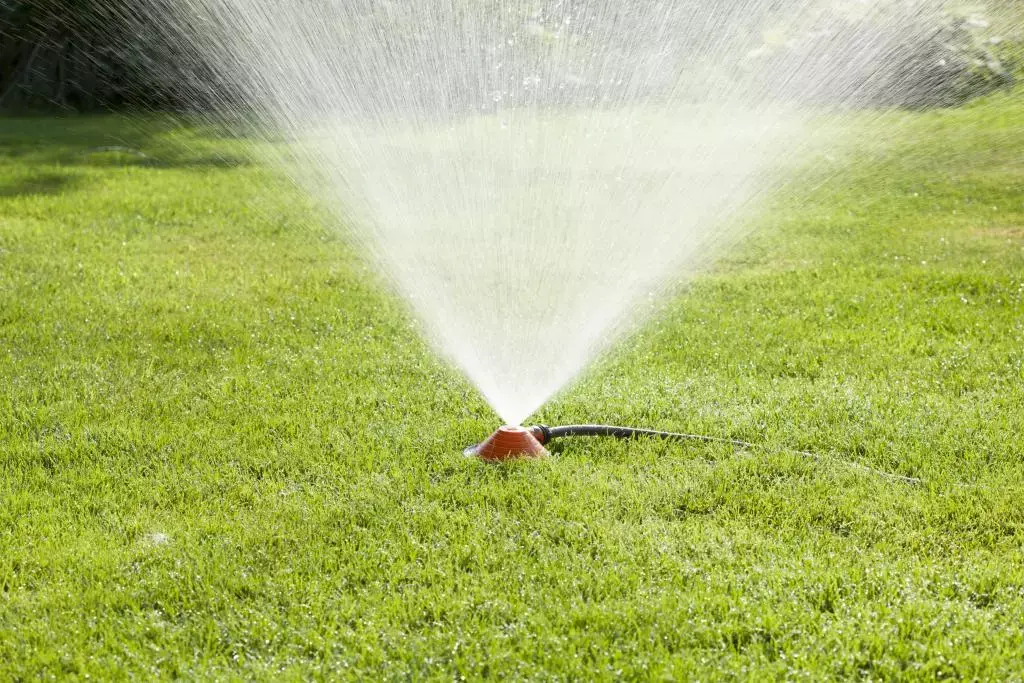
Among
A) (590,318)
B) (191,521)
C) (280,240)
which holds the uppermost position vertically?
(280,240)

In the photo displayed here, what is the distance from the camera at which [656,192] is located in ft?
30.1

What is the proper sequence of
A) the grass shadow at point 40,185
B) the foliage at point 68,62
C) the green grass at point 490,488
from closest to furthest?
the green grass at point 490,488 → the grass shadow at point 40,185 → the foliage at point 68,62

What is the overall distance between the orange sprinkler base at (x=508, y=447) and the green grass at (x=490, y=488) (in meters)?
0.09

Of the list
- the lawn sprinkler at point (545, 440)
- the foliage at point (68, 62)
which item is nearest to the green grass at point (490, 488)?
the lawn sprinkler at point (545, 440)

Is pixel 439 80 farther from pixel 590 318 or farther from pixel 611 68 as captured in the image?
pixel 590 318

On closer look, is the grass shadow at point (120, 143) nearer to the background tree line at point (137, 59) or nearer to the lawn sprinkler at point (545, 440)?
the background tree line at point (137, 59)

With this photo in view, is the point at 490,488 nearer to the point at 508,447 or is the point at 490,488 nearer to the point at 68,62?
the point at 508,447

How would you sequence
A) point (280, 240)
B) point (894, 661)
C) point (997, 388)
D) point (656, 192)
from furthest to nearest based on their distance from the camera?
point (656, 192)
point (280, 240)
point (997, 388)
point (894, 661)

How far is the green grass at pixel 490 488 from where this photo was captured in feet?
9.27

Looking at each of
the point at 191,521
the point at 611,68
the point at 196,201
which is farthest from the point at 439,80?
the point at 191,521

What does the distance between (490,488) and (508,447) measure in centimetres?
28

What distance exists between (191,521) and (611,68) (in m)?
12.2

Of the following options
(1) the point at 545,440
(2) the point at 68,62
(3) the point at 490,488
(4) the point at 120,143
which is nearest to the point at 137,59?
(2) the point at 68,62

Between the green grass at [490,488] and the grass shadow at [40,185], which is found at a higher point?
the grass shadow at [40,185]
